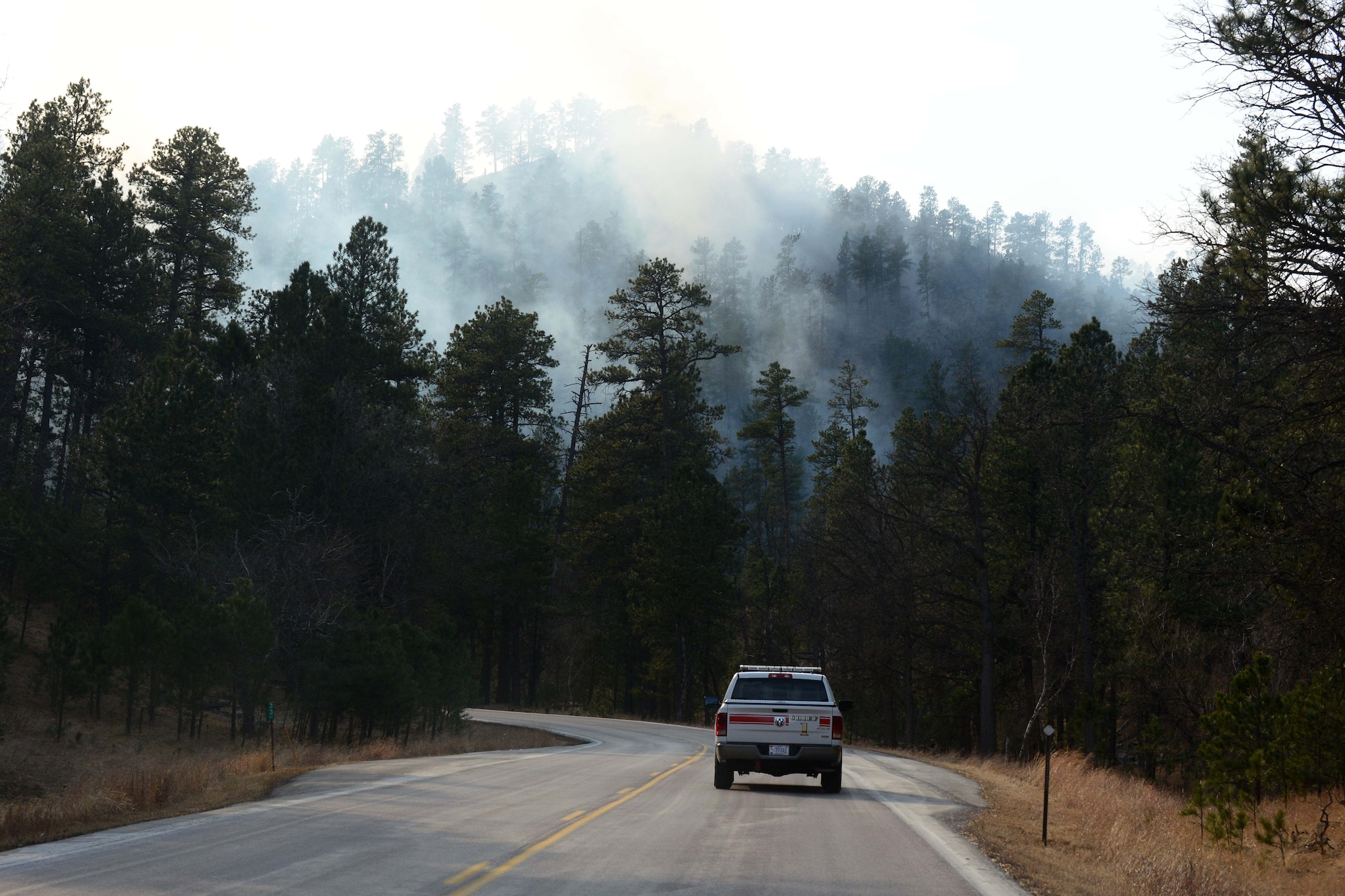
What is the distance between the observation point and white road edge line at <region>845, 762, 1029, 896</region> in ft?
29.6

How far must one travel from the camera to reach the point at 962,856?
35.4 ft

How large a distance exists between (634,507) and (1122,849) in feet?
162

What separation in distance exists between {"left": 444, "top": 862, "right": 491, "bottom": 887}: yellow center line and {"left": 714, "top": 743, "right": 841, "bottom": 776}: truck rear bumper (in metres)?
7.78

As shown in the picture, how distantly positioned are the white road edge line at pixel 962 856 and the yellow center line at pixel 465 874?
3.99 meters

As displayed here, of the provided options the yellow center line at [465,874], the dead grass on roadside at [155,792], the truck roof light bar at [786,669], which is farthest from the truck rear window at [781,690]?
Result: the yellow center line at [465,874]

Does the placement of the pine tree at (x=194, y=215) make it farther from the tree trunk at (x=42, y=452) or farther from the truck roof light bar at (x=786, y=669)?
the truck roof light bar at (x=786, y=669)

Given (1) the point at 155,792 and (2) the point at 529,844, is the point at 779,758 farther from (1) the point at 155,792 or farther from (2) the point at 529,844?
(1) the point at 155,792

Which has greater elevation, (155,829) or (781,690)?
(781,690)

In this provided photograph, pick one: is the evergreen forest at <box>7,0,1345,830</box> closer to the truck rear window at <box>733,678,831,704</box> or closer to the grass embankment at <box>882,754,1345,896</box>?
the grass embankment at <box>882,754,1345,896</box>

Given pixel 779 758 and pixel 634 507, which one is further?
pixel 634 507

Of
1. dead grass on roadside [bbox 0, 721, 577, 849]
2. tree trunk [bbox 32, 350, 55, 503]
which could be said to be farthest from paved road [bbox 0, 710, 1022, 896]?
tree trunk [bbox 32, 350, 55, 503]

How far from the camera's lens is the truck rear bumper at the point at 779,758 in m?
16.6

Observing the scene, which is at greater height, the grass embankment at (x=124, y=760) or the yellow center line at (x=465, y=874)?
the yellow center line at (x=465, y=874)

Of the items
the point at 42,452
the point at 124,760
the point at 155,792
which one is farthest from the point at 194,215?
the point at 155,792
